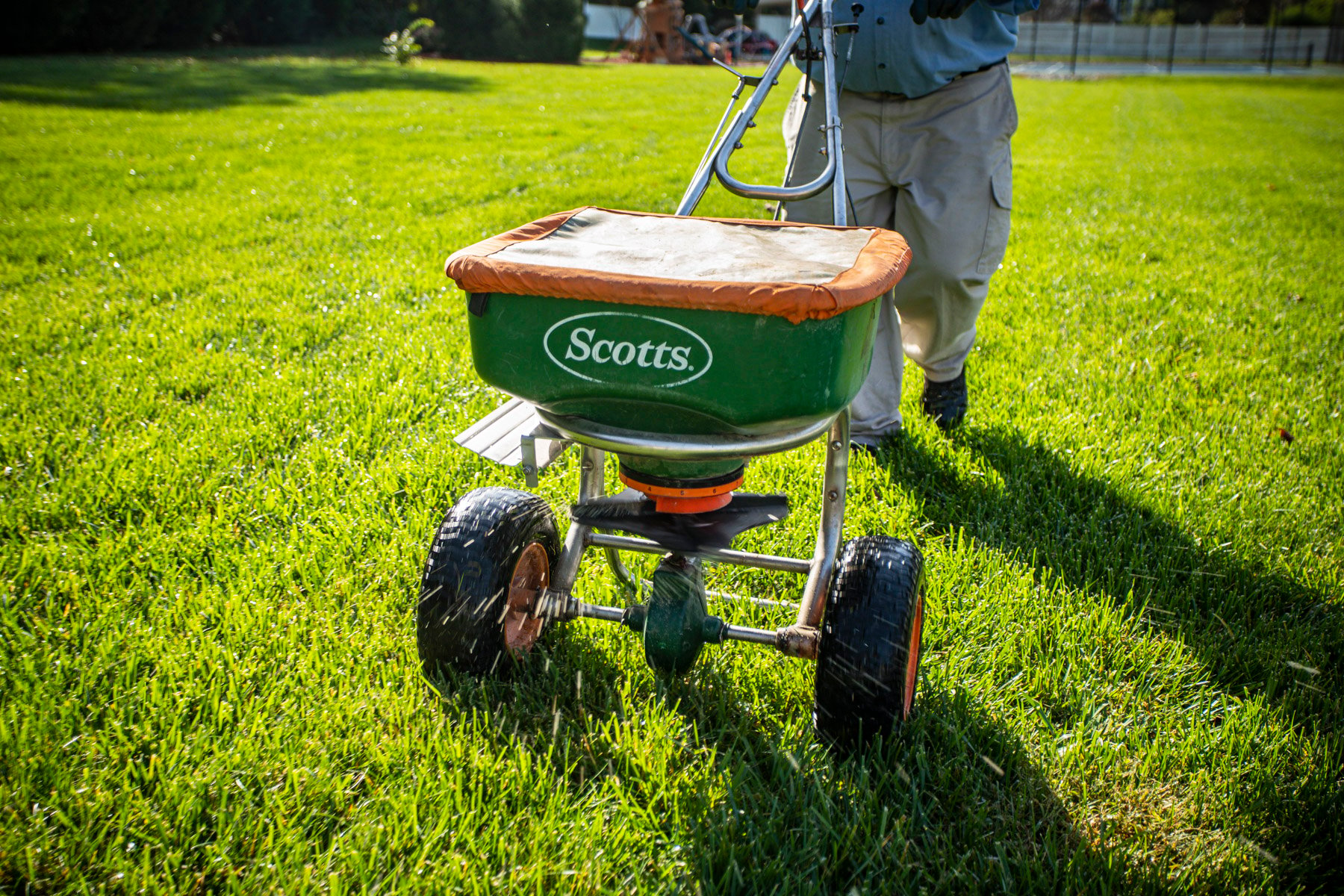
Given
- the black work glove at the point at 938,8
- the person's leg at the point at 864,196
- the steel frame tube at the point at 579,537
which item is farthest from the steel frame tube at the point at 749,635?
the black work glove at the point at 938,8

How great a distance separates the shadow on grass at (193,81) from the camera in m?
11.9

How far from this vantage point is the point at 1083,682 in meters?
2.09

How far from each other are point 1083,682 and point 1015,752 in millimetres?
317

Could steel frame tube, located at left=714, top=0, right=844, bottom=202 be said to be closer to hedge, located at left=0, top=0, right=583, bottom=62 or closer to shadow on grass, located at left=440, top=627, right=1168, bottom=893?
shadow on grass, located at left=440, top=627, right=1168, bottom=893

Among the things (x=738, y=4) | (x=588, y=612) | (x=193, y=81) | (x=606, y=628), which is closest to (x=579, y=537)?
(x=588, y=612)

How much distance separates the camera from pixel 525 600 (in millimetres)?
2160

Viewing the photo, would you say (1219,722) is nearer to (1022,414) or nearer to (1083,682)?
(1083,682)

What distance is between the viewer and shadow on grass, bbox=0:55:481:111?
1195 cm

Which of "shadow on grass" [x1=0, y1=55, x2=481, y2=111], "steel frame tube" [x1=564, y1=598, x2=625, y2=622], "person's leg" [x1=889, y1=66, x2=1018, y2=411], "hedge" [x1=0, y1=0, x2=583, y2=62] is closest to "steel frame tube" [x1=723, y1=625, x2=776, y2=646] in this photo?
"steel frame tube" [x1=564, y1=598, x2=625, y2=622]

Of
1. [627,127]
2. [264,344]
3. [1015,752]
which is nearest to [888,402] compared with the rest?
[1015,752]

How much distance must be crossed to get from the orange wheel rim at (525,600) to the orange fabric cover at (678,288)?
0.73 metres

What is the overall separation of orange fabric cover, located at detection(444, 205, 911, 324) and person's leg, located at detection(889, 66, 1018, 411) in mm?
1582

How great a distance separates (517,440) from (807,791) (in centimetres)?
126

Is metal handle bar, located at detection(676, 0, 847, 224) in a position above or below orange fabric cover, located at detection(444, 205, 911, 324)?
above
